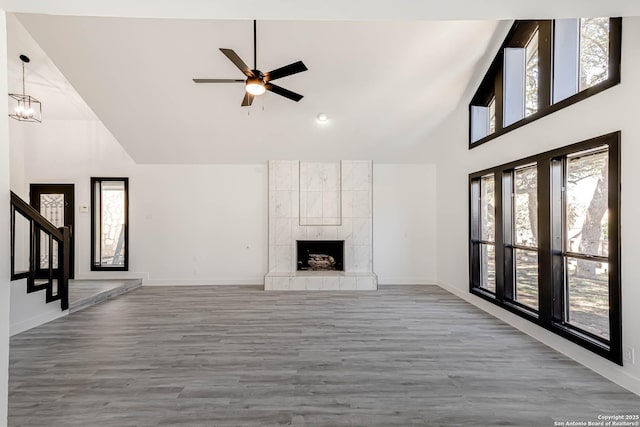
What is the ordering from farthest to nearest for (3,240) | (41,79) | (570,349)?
(41,79)
(570,349)
(3,240)

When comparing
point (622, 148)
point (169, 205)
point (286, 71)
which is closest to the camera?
point (622, 148)

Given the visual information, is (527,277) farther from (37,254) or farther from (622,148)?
(37,254)

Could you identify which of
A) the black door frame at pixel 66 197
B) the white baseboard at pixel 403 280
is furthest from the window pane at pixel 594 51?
the black door frame at pixel 66 197

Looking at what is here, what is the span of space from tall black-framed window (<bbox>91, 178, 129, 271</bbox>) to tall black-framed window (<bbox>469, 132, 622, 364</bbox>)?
6.80 m

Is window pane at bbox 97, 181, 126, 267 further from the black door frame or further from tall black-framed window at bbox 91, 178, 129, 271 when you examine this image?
the black door frame

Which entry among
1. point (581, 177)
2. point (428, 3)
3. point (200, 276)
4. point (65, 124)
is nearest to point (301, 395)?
point (428, 3)

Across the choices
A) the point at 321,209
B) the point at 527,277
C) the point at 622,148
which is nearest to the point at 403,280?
the point at 321,209

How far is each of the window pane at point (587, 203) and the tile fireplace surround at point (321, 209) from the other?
11.9ft

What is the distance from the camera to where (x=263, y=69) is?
4.16 m

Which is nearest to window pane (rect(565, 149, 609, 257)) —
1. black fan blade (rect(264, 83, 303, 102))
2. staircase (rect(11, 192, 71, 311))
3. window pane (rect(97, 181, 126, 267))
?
black fan blade (rect(264, 83, 303, 102))

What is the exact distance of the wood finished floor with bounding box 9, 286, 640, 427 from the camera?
7.09ft

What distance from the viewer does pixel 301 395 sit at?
93.4 inches

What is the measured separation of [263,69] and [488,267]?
4.41 metres

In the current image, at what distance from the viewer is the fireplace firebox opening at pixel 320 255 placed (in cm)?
654
